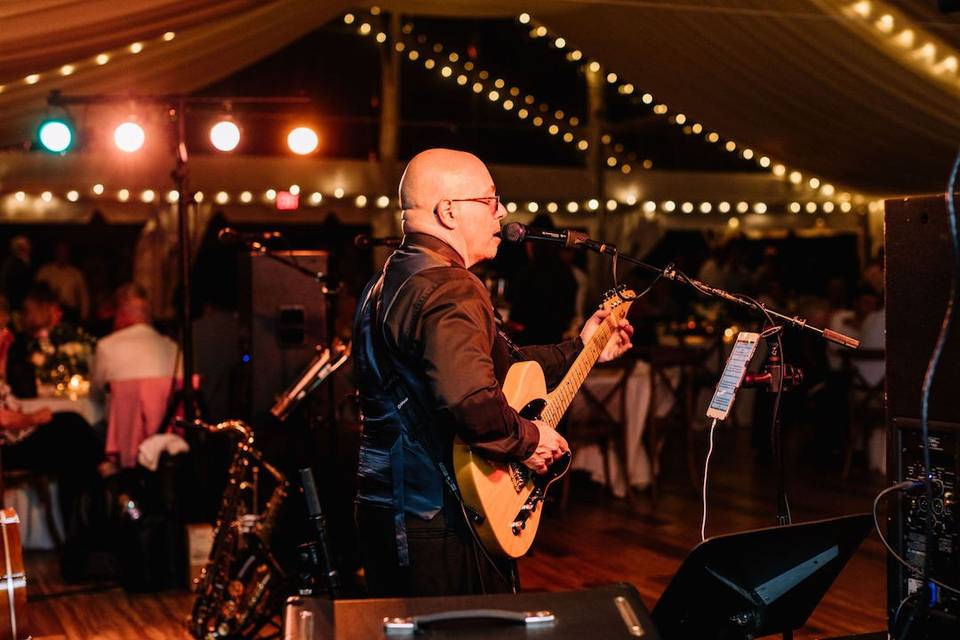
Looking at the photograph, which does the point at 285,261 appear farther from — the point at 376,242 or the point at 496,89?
the point at 496,89

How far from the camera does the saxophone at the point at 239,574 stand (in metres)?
4.34

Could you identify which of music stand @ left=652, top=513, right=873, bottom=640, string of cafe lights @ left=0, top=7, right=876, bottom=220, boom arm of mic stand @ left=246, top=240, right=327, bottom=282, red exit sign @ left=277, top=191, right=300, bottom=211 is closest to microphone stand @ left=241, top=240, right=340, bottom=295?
boom arm of mic stand @ left=246, top=240, right=327, bottom=282

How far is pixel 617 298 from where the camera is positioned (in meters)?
3.11

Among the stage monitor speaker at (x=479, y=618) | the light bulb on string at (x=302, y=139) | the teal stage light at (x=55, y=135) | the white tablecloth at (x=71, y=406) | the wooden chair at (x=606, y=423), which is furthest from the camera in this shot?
the wooden chair at (x=606, y=423)

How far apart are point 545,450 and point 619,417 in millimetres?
Result: 4508

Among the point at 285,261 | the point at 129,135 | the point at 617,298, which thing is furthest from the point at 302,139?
the point at 617,298

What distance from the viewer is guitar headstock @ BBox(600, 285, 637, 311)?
308 centimetres

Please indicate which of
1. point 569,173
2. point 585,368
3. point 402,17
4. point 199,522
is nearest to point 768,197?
point 569,173

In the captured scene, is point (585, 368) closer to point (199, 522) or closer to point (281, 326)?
point (281, 326)

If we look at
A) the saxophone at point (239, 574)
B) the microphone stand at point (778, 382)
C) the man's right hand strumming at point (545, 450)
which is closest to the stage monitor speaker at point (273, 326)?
the saxophone at point (239, 574)

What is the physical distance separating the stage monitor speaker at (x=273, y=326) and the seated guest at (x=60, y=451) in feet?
3.31

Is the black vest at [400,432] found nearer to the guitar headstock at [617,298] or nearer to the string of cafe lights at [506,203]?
the guitar headstock at [617,298]

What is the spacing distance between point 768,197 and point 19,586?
1063cm

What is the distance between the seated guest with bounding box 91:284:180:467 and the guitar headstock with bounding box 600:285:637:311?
316 cm
